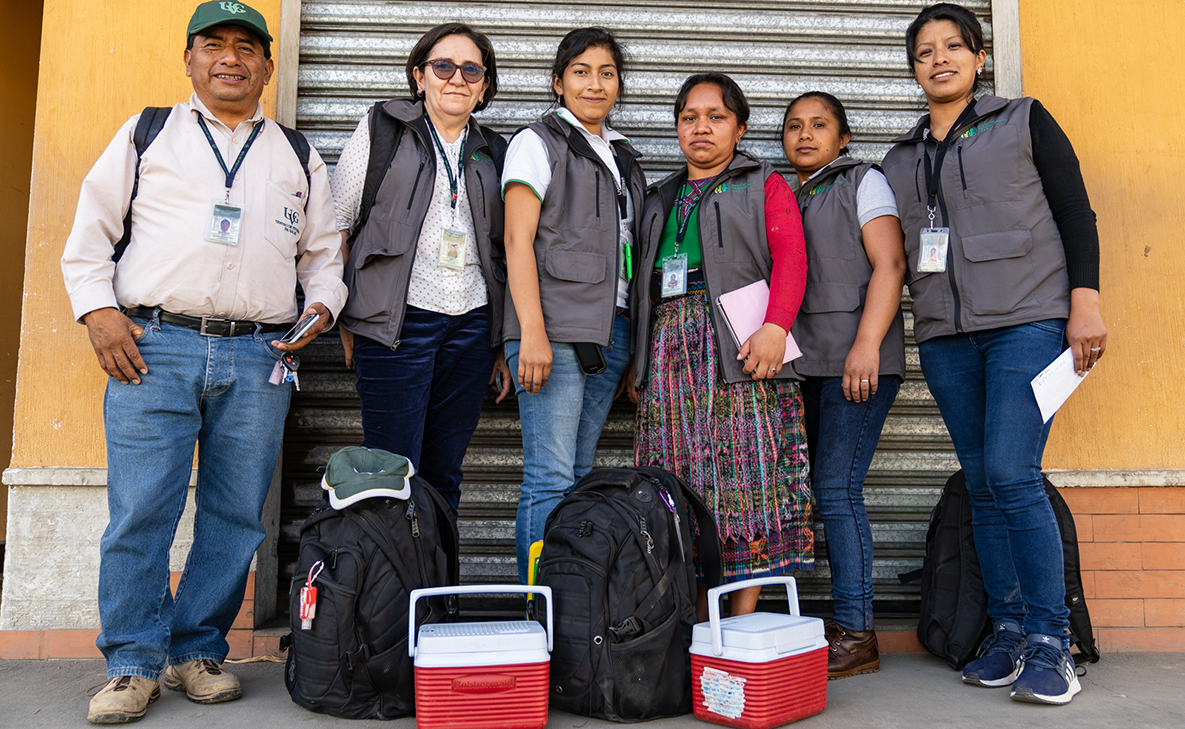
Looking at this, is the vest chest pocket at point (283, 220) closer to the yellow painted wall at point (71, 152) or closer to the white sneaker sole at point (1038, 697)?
the yellow painted wall at point (71, 152)

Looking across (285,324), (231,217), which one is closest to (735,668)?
(285,324)

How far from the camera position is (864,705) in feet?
8.49

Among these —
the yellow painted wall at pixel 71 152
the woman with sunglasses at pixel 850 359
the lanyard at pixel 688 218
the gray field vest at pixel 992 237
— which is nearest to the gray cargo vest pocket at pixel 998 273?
the gray field vest at pixel 992 237

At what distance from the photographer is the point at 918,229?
297cm

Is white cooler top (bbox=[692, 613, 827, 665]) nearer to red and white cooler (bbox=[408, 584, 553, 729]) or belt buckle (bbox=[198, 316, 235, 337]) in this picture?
red and white cooler (bbox=[408, 584, 553, 729])

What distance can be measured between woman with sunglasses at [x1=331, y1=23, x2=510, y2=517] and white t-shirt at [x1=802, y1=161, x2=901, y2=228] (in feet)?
4.76

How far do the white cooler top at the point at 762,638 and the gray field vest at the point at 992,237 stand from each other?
1195 mm

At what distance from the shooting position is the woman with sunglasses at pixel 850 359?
2.95 meters

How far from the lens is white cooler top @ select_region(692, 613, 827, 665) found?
2291 millimetres

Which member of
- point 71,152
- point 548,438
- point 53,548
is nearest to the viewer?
point 548,438

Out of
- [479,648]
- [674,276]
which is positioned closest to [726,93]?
[674,276]

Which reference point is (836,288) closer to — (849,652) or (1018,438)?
(1018,438)

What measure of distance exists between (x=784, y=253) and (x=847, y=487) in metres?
0.94

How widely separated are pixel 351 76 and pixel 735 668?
315 centimetres
